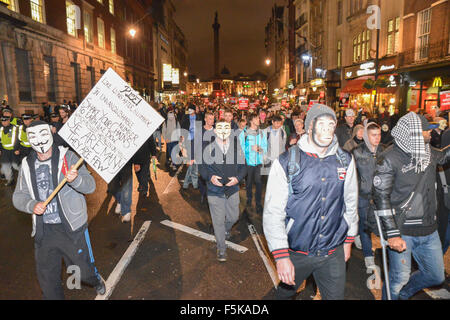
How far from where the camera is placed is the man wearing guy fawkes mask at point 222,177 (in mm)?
5047

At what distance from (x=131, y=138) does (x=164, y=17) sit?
69.0 metres

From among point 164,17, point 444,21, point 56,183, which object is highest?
point 164,17

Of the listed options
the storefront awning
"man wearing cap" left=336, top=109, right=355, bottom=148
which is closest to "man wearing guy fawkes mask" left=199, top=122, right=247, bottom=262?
"man wearing cap" left=336, top=109, right=355, bottom=148

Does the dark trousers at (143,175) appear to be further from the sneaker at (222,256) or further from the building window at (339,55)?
the building window at (339,55)

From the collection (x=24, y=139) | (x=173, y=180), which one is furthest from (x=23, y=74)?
(x=173, y=180)

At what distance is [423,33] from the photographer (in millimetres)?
19766

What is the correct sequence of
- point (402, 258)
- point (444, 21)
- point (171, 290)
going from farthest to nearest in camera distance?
point (444, 21)
point (171, 290)
point (402, 258)

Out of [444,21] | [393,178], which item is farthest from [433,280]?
[444,21]

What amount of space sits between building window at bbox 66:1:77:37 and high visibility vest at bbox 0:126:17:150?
55.8 ft

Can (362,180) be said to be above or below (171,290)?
above

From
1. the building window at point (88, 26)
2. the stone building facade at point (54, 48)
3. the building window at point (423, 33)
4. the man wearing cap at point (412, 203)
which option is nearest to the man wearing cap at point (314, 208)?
the man wearing cap at point (412, 203)
